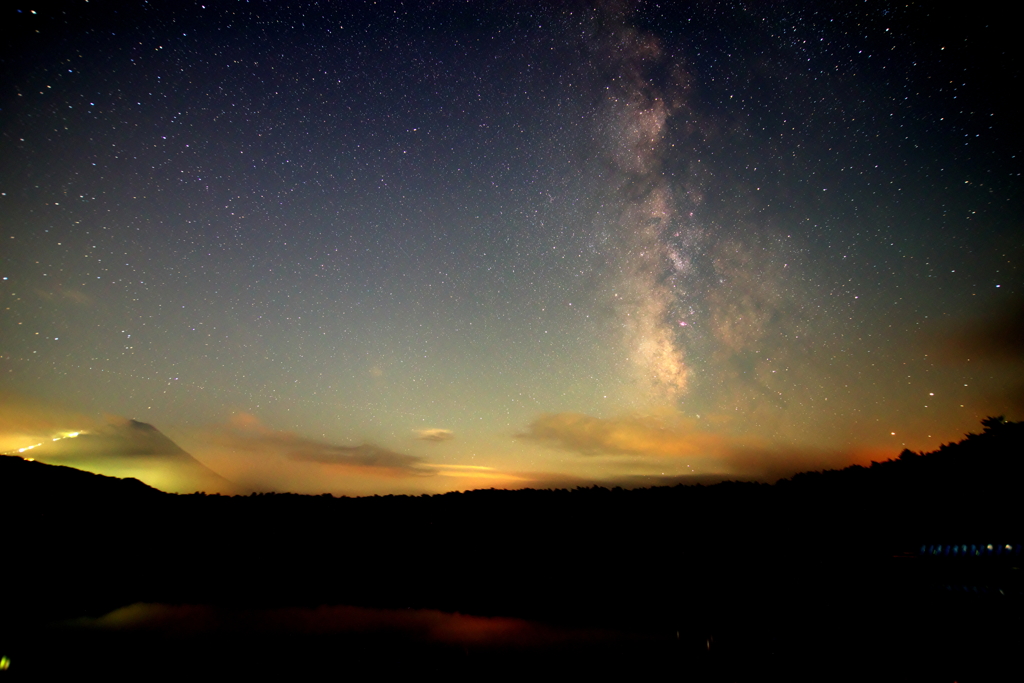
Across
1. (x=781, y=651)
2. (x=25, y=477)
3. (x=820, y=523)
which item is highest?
(x=25, y=477)

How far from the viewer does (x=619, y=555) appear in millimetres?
8484

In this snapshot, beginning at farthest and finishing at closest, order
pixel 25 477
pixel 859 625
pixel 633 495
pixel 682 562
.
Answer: pixel 25 477 → pixel 633 495 → pixel 682 562 → pixel 859 625

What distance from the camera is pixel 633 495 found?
9.79 metres

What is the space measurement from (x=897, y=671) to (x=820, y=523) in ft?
16.3

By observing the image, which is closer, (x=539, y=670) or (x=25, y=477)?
(x=539, y=670)

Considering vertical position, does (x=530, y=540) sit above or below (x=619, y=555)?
above

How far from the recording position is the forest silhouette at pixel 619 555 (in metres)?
4.36

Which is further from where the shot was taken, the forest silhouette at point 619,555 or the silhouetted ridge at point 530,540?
the silhouetted ridge at point 530,540

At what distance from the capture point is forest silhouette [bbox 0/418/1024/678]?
14.3 feet

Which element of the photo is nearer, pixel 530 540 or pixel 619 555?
pixel 619 555

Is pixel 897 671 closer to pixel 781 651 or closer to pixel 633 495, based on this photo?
pixel 781 651

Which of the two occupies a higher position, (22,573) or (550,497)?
(550,497)

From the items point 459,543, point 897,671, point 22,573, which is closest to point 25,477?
point 22,573

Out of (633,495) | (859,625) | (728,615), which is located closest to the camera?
(859,625)
